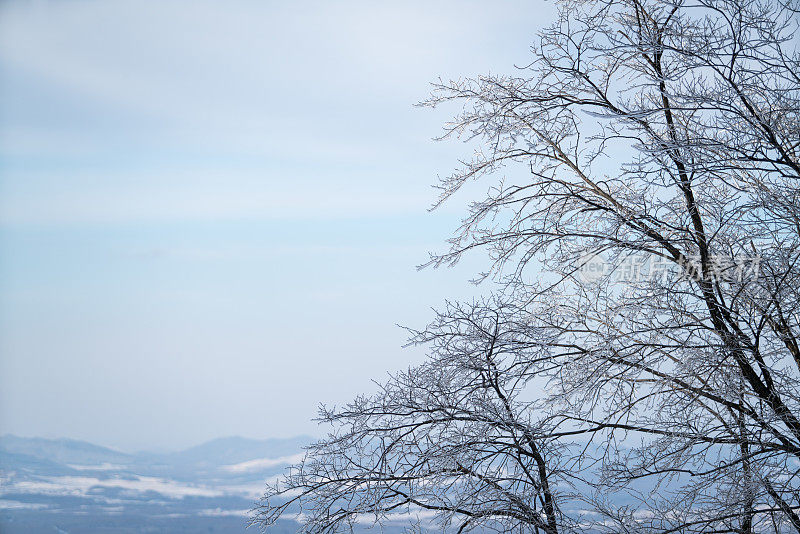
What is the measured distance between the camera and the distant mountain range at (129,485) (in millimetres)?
75375

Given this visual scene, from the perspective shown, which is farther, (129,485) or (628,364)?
(129,485)

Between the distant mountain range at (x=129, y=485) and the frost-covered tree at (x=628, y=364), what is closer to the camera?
the frost-covered tree at (x=628, y=364)

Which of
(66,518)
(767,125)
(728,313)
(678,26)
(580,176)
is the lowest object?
(66,518)

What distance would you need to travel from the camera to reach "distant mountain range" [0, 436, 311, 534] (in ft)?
247

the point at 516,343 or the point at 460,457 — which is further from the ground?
the point at 516,343

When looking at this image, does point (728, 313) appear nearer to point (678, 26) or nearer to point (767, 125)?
point (767, 125)

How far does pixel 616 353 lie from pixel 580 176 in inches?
59.0

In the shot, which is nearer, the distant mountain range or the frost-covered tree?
the frost-covered tree

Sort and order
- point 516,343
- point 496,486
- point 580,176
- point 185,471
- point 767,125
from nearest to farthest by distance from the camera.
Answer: point 767,125
point 496,486
point 516,343
point 580,176
point 185,471

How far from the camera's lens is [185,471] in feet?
351

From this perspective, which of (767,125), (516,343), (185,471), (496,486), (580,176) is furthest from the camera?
(185,471)

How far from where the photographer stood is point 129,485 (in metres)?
96.4

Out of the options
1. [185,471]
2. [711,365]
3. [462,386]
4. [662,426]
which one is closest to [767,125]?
[711,365]

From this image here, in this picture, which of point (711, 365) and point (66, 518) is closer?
point (711, 365)
